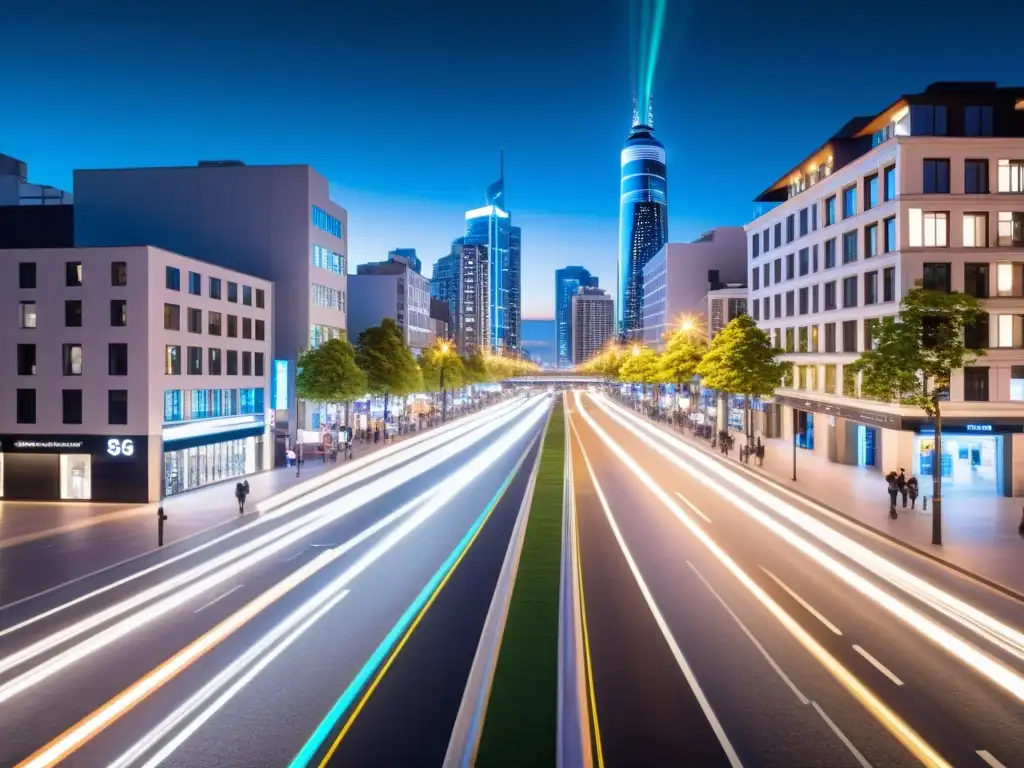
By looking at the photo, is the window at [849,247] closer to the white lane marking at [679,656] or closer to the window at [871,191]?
the window at [871,191]

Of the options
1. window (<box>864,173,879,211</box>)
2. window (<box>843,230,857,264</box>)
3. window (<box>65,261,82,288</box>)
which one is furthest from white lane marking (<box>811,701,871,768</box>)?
window (<box>843,230,857,264</box>)

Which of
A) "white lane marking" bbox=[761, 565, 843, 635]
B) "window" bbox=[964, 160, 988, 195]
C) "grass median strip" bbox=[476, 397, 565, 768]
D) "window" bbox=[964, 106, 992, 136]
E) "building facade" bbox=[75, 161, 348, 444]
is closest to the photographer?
"grass median strip" bbox=[476, 397, 565, 768]

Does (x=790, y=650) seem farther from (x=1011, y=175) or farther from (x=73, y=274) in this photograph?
(x=73, y=274)

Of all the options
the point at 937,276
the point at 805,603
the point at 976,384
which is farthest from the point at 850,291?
the point at 805,603

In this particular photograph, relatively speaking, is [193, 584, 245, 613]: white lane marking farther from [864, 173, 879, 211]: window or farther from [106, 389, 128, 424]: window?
[864, 173, 879, 211]: window

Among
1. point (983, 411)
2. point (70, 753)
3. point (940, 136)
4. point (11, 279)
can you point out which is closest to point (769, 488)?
point (983, 411)

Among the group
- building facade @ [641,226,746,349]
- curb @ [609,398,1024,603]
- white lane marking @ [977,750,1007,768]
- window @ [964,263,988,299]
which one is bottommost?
white lane marking @ [977,750,1007,768]

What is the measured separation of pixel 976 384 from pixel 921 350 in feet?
44.5

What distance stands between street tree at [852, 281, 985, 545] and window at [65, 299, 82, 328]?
42.2m

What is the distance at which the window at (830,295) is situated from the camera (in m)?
55.4

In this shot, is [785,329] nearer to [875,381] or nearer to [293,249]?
[875,381]

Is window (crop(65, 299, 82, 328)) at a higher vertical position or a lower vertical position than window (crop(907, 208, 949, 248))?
lower

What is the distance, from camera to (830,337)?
55.9 metres

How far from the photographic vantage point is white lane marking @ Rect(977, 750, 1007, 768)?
11.7 m
